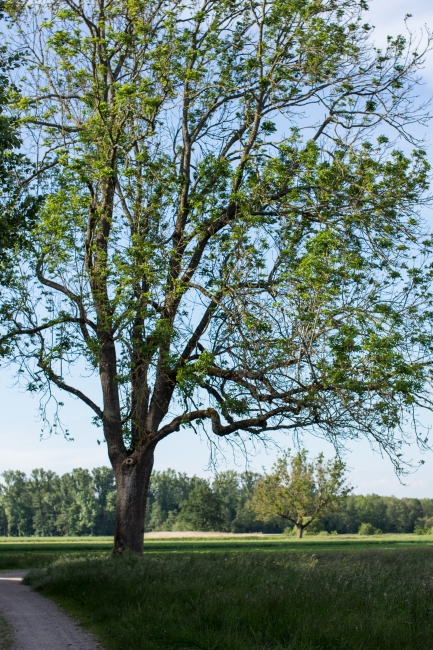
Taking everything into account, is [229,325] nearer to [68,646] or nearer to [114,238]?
[114,238]

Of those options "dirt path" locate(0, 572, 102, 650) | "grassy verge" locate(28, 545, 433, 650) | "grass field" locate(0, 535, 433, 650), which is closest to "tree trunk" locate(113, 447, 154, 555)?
"dirt path" locate(0, 572, 102, 650)

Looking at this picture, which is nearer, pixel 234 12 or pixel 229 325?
pixel 229 325

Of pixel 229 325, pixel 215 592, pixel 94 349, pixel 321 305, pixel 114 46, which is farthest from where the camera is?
pixel 114 46

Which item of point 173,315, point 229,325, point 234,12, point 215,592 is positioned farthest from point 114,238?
point 215,592

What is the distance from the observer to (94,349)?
19.7 meters

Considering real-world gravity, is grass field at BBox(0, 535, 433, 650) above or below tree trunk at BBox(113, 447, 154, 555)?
below

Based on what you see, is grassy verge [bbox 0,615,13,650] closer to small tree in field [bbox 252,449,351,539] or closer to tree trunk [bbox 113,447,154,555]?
tree trunk [bbox 113,447,154,555]

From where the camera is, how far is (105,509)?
122625 millimetres

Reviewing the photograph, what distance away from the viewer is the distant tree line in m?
118

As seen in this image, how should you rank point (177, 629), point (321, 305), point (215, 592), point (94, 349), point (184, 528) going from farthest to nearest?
point (184, 528) < point (94, 349) < point (321, 305) < point (215, 592) < point (177, 629)

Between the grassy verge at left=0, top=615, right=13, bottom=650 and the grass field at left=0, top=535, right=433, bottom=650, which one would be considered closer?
the grass field at left=0, top=535, right=433, bottom=650

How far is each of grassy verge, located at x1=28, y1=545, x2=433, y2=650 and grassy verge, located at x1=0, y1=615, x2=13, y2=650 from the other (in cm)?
132

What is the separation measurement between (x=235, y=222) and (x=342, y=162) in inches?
152

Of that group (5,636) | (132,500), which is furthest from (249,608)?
(132,500)
